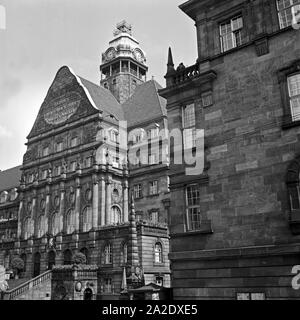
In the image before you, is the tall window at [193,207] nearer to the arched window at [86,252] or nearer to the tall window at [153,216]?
the arched window at [86,252]

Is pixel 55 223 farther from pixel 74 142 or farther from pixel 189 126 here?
pixel 189 126

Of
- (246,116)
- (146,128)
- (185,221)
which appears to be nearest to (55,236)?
(146,128)

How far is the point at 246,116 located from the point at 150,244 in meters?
25.9

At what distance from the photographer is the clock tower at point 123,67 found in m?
65.4

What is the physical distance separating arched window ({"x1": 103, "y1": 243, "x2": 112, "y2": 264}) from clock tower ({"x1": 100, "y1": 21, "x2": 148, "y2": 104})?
2826 cm

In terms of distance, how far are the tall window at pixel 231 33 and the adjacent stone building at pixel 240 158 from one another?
0.16 feet

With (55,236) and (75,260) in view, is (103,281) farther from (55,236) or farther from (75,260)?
(55,236)

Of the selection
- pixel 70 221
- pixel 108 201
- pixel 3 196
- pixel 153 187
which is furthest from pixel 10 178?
pixel 153 187

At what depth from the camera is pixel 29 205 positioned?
5306 centimetres

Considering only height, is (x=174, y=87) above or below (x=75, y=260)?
above

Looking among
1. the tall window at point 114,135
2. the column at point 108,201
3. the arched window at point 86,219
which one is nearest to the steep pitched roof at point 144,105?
the tall window at point 114,135

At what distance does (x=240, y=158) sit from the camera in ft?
50.5

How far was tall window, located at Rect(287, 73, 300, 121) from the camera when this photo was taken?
47.6 feet
